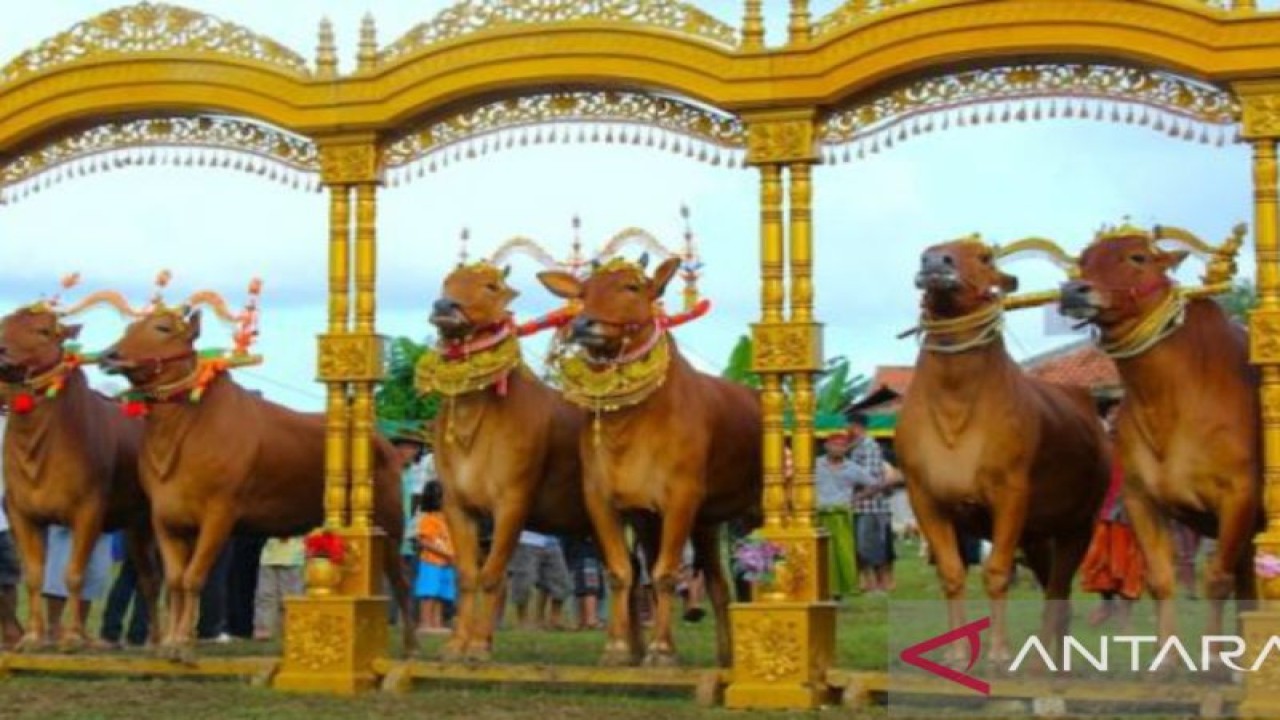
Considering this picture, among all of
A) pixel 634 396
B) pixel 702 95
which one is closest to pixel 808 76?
pixel 702 95

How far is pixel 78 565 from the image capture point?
42.2 ft

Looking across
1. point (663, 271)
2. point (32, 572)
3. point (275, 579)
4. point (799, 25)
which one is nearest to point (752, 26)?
point (799, 25)

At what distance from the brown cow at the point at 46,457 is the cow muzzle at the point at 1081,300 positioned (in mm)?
5707

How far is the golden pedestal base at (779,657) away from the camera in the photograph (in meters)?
11.0

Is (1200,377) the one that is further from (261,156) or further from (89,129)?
(89,129)

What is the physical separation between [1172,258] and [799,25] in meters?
2.25

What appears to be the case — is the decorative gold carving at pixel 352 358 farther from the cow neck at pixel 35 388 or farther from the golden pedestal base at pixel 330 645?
the cow neck at pixel 35 388

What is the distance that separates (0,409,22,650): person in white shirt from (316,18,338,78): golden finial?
308 cm

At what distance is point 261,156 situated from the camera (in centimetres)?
1287

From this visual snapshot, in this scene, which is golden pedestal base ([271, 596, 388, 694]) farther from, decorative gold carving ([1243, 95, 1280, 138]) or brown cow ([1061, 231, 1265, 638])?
decorative gold carving ([1243, 95, 1280, 138])

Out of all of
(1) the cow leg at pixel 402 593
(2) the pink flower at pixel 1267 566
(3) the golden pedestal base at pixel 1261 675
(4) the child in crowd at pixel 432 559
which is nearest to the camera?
(3) the golden pedestal base at pixel 1261 675

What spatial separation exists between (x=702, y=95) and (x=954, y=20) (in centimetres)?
134

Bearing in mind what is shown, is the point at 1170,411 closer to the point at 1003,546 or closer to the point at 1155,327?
the point at 1155,327

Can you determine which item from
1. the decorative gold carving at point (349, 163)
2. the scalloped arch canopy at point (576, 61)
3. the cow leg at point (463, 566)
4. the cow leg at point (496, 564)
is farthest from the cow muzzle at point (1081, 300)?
the decorative gold carving at point (349, 163)
